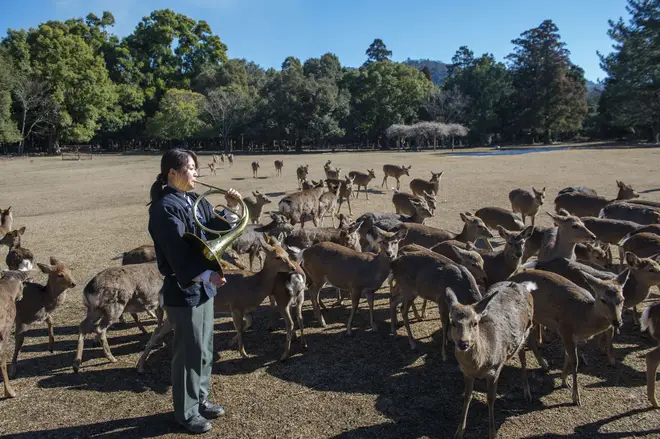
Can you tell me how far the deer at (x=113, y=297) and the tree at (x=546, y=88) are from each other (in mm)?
60782

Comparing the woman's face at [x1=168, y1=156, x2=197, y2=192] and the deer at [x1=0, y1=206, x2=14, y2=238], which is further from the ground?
the woman's face at [x1=168, y1=156, x2=197, y2=192]

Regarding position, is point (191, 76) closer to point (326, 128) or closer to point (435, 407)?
point (326, 128)

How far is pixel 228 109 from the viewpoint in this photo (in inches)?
2335

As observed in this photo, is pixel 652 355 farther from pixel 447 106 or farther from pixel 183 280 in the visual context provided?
pixel 447 106

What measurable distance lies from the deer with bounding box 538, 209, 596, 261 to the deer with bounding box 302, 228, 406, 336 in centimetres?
275

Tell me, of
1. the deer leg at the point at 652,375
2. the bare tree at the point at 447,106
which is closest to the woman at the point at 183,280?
the deer leg at the point at 652,375

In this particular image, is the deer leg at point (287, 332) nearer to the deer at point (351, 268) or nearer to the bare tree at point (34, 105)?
the deer at point (351, 268)

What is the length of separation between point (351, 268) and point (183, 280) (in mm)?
3629

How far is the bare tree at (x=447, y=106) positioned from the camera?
62062 millimetres

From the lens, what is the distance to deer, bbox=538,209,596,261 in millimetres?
7742

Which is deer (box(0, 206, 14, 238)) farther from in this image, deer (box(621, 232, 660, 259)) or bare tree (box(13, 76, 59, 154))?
bare tree (box(13, 76, 59, 154))

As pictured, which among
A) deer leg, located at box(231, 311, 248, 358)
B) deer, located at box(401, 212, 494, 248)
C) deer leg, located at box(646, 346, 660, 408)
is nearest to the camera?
deer leg, located at box(646, 346, 660, 408)

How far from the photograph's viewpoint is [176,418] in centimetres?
427

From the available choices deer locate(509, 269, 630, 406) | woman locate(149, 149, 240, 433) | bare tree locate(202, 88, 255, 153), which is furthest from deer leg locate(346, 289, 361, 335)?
bare tree locate(202, 88, 255, 153)
